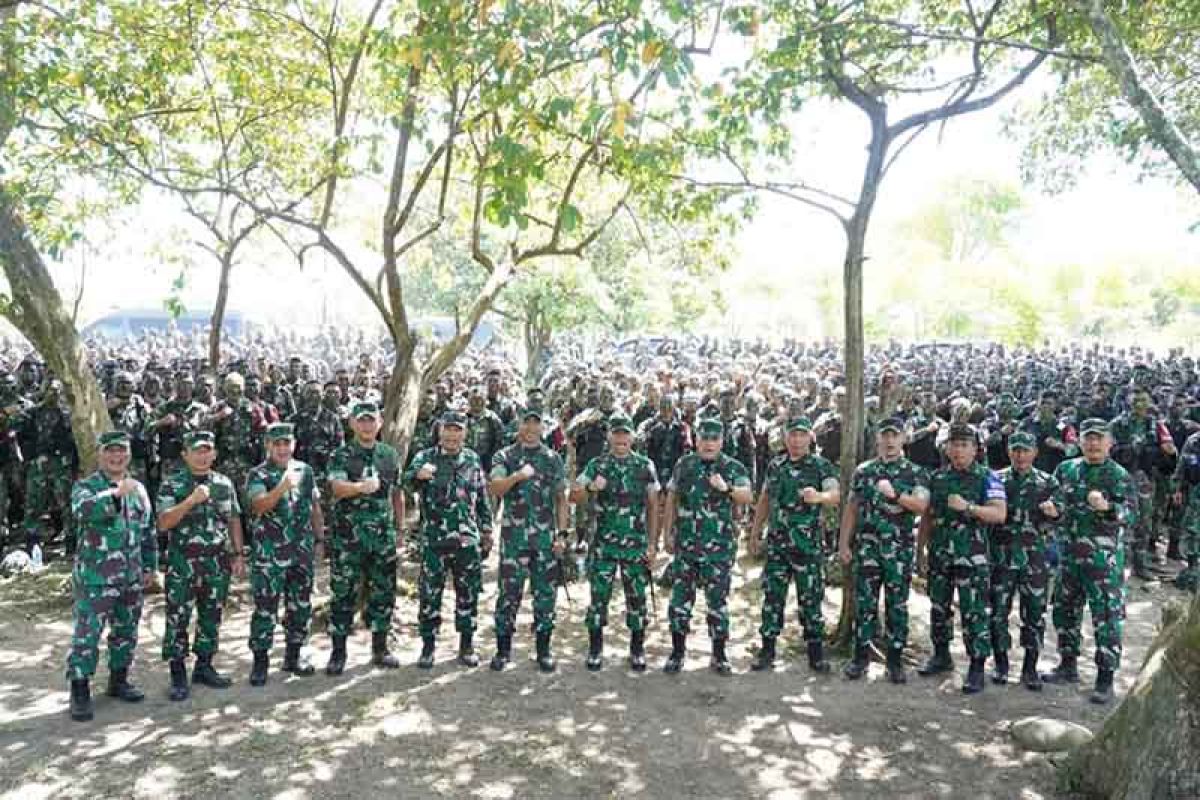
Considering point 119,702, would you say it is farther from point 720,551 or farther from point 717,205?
point 717,205

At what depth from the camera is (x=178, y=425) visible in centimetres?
941

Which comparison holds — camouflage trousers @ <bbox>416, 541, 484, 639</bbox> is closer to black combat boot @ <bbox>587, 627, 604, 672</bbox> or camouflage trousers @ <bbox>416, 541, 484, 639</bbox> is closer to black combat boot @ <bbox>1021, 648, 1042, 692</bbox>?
black combat boot @ <bbox>587, 627, 604, 672</bbox>

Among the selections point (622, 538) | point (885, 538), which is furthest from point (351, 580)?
point (885, 538)

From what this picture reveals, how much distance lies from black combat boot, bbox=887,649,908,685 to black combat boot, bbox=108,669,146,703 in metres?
5.10

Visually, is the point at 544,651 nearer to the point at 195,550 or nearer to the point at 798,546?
the point at 798,546

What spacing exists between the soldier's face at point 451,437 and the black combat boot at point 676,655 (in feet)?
6.98

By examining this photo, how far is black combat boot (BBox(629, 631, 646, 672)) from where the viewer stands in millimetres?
6465

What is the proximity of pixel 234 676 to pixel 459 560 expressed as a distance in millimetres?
1765

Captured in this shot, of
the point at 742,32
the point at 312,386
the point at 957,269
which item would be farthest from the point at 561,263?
the point at 957,269

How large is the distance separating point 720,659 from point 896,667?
1.25m

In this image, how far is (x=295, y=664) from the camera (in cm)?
625

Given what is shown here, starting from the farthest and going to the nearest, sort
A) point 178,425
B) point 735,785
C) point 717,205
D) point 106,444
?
1. point 178,425
2. point 717,205
3. point 106,444
4. point 735,785

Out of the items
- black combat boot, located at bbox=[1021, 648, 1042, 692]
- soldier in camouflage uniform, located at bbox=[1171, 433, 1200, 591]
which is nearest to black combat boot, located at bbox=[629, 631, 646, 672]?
black combat boot, located at bbox=[1021, 648, 1042, 692]

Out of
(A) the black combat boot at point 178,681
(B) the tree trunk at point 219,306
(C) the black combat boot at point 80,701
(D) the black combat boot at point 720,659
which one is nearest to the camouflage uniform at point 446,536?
(A) the black combat boot at point 178,681
